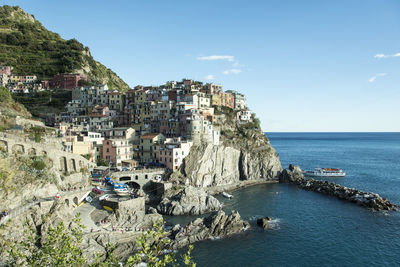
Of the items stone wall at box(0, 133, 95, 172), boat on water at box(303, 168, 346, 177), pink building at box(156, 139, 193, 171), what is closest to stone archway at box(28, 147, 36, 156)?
stone wall at box(0, 133, 95, 172)

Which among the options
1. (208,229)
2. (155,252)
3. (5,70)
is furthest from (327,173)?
(5,70)

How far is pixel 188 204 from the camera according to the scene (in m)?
53.3

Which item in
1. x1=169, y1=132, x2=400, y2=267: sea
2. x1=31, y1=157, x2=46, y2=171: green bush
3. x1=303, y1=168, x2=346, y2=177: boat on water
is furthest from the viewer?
x1=303, y1=168, x2=346, y2=177: boat on water

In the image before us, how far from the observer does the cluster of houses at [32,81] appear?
10331cm

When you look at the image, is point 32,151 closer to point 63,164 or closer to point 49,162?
point 49,162

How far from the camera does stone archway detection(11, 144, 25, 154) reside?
45.4 meters

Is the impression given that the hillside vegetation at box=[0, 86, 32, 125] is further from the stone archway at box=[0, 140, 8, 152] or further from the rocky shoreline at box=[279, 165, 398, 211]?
Answer: the rocky shoreline at box=[279, 165, 398, 211]

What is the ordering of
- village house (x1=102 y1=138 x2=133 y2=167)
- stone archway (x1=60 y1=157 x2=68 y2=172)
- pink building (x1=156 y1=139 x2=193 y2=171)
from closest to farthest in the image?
stone archway (x1=60 y1=157 x2=68 y2=172) → pink building (x1=156 y1=139 x2=193 y2=171) → village house (x1=102 y1=138 x2=133 y2=167)

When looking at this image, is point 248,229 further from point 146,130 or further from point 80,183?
point 146,130

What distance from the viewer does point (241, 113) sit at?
93.6 metres

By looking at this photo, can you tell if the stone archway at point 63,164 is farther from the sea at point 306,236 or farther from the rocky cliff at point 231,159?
the sea at point 306,236

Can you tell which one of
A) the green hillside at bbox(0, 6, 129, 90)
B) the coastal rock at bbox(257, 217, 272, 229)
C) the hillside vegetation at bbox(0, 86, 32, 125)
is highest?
the green hillside at bbox(0, 6, 129, 90)

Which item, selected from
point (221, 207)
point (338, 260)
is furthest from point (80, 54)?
point (338, 260)

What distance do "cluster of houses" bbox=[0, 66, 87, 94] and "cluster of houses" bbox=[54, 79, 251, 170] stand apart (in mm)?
10697
